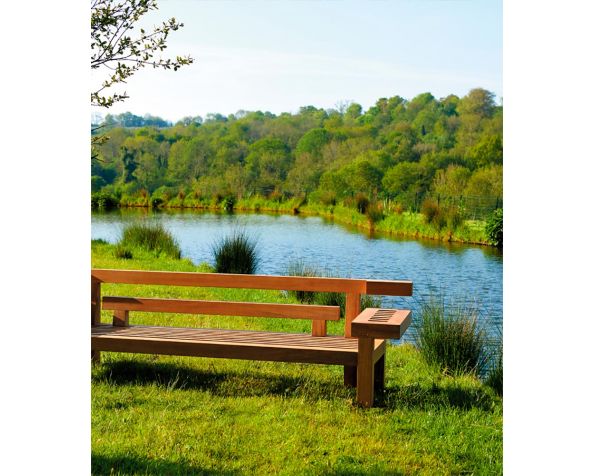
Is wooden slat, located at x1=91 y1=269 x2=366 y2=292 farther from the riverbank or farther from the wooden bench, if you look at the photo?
the riverbank

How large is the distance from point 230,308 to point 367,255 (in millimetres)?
7963

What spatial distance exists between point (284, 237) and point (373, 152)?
46.3 ft

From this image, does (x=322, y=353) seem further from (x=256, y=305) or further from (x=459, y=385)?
(x=459, y=385)

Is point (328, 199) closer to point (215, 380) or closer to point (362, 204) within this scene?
point (362, 204)

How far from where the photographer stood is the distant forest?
23.7 m

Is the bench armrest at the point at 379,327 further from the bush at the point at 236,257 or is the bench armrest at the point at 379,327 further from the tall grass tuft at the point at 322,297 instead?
the bush at the point at 236,257

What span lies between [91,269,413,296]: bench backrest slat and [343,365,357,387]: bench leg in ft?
1.11

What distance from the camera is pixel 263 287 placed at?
326 centimetres

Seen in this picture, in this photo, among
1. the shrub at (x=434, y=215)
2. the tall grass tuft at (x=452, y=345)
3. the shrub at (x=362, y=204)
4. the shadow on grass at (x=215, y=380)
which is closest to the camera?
the shadow on grass at (x=215, y=380)

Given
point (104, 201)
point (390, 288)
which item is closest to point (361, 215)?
point (104, 201)

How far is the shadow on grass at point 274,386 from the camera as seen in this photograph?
3.10 meters

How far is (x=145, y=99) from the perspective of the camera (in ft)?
128

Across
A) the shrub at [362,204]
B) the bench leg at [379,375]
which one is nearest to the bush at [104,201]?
the shrub at [362,204]
